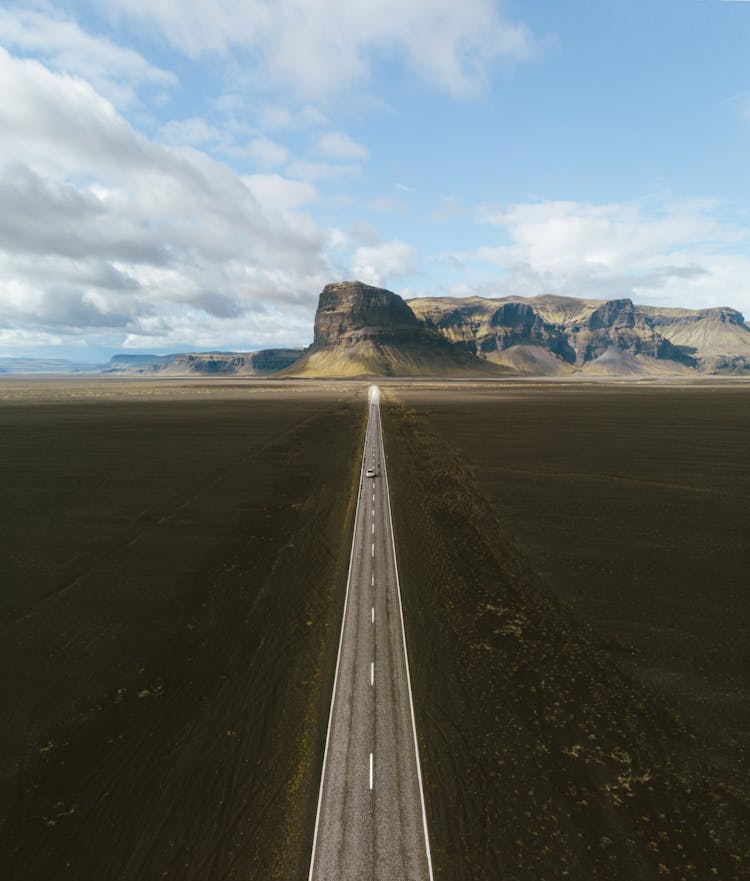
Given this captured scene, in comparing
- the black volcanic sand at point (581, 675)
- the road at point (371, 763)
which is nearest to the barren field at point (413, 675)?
the black volcanic sand at point (581, 675)

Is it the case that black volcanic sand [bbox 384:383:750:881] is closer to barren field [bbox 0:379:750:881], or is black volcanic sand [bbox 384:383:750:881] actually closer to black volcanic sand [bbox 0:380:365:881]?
barren field [bbox 0:379:750:881]

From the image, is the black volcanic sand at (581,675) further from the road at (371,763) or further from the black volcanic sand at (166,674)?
the black volcanic sand at (166,674)

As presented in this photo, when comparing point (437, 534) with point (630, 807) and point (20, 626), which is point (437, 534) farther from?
point (20, 626)

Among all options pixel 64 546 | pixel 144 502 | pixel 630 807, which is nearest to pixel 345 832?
pixel 630 807

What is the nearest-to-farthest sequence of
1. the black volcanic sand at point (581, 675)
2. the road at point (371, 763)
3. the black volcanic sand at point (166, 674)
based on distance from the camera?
the road at point (371, 763), the black volcanic sand at point (581, 675), the black volcanic sand at point (166, 674)

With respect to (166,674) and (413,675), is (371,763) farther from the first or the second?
(166,674)

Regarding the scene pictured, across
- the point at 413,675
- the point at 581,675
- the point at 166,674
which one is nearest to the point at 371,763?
the point at 413,675
